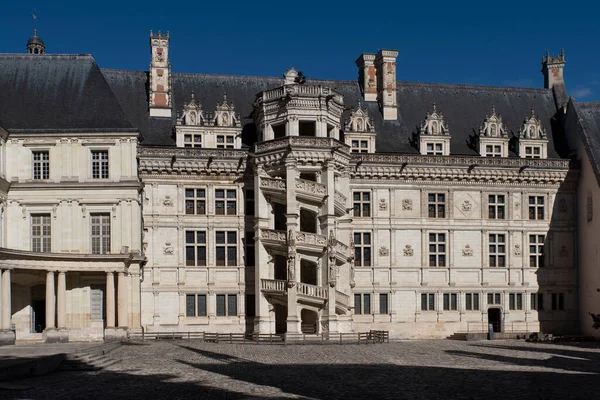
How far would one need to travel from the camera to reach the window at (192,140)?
4800 centimetres

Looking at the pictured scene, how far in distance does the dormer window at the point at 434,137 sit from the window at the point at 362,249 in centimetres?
627

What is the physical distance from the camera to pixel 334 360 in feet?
107

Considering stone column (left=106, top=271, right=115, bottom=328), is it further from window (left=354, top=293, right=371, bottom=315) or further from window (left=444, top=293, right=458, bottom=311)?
window (left=444, top=293, right=458, bottom=311)

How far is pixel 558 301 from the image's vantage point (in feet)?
167

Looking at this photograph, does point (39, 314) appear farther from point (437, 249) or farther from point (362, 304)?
point (437, 249)

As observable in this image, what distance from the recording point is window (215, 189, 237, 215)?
47.8m

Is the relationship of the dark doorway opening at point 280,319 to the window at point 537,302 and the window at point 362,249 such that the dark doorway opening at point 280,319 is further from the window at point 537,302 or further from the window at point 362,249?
the window at point 537,302

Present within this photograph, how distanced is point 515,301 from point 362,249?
982 centimetres

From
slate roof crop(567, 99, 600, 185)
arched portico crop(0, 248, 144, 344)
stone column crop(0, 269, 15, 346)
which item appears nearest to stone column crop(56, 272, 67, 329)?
arched portico crop(0, 248, 144, 344)

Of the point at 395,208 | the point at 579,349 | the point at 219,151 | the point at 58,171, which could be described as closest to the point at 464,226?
the point at 395,208

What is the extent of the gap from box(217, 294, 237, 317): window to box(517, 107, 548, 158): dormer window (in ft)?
64.0

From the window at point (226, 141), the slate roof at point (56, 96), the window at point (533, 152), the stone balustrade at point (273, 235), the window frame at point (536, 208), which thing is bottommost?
the stone balustrade at point (273, 235)

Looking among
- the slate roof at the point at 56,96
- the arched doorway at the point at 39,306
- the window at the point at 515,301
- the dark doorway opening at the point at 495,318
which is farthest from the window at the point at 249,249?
the window at the point at 515,301

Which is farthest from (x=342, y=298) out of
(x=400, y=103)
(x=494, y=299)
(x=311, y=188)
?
(x=400, y=103)
